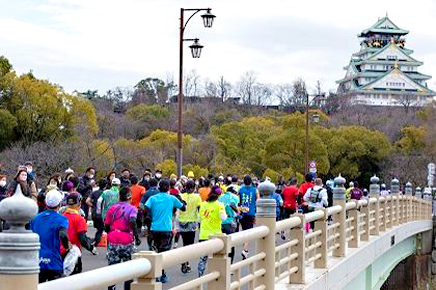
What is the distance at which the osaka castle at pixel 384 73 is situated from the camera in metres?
124

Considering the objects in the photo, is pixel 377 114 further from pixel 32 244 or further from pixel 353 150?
pixel 32 244

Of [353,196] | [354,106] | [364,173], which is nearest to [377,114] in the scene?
[354,106]

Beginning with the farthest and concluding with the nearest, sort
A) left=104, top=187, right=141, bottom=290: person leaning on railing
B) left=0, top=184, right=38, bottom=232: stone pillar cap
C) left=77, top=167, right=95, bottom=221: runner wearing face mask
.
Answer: left=77, top=167, right=95, bottom=221: runner wearing face mask, left=104, top=187, right=141, bottom=290: person leaning on railing, left=0, top=184, right=38, bottom=232: stone pillar cap

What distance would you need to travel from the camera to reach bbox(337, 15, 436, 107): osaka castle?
123625 mm

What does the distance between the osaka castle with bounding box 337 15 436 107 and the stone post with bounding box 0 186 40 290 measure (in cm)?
10924

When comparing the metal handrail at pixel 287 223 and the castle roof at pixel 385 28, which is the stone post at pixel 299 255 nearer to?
the metal handrail at pixel 287 223

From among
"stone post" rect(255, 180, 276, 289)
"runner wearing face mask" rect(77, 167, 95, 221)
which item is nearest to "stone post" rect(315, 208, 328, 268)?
"stone post" rect(255, 180, 276, 289)

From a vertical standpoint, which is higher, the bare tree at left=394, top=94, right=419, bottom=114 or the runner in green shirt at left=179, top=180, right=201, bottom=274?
the bare tree at left=394, top=94, right=419, bottom=114

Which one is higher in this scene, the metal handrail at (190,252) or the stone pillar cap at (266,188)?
the stone pillar cap at (266,188)

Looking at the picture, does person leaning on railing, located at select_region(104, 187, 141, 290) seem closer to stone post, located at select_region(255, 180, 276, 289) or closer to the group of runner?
the group of runner

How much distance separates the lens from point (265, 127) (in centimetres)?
6306

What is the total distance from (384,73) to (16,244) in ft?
421

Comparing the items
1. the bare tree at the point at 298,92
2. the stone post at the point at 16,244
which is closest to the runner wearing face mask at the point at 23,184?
the stone post at the point at 16,244

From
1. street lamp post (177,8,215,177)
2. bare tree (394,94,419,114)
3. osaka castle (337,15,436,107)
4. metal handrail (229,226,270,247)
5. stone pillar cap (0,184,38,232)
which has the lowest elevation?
metal handrail (229,226,270,247)
